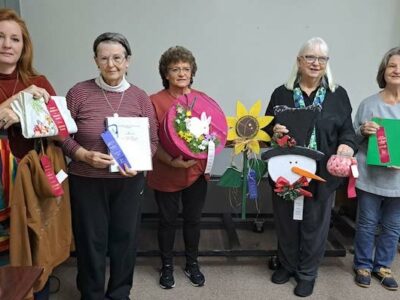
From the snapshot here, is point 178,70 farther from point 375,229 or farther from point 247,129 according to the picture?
point 375,229

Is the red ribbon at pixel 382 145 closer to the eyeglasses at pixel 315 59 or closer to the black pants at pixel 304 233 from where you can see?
the black pants at pixel 304 233

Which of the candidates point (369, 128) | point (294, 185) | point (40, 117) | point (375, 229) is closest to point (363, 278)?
point (375, 229)

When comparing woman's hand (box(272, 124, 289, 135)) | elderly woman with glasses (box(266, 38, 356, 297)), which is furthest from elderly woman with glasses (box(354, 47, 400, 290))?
woman's hand (box(272, 124, 289, 135))

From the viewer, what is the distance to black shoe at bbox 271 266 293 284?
2344mm

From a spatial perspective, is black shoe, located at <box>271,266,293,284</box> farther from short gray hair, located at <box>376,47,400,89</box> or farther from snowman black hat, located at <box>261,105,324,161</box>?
short gray hair, located at <box>376,47,400,89</box>

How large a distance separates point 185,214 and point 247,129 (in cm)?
61

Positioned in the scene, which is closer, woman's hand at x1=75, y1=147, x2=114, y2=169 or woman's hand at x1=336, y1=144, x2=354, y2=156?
woman's hand at x1=75, y1=147, x2=114, y2=169

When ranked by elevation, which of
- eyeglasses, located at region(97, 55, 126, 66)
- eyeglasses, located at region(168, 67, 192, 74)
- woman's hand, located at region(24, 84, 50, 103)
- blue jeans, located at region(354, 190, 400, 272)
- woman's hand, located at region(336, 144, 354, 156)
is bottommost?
blue jeans, located at region(354, 190, 400, 272)

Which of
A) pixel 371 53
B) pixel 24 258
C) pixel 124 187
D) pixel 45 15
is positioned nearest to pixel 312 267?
pixel 124 187

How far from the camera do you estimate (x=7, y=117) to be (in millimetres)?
1501

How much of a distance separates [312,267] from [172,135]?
1.17m

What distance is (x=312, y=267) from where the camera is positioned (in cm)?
226

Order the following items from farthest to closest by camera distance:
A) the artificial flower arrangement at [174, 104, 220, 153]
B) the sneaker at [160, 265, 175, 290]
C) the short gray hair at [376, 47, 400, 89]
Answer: the sneaker at [160, 265, 175, 290] < the short gray hair at [376, 47, 400, 89] < the artificial flower arrangement at [174, 104, 220, 153]

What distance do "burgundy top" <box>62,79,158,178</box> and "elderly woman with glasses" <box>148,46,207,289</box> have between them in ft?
0.90
